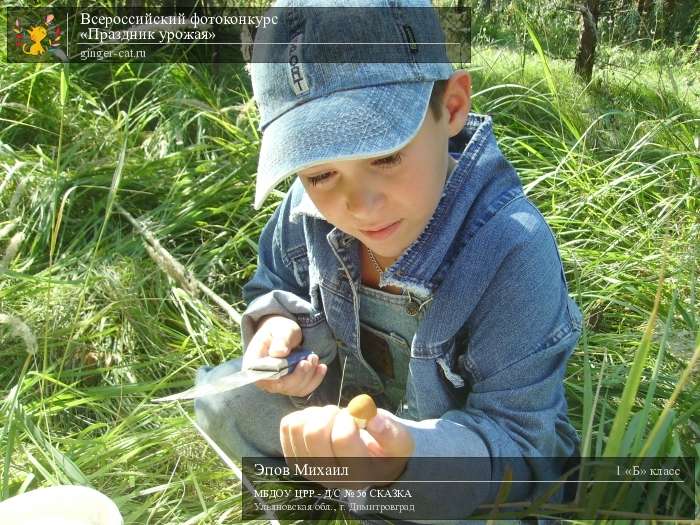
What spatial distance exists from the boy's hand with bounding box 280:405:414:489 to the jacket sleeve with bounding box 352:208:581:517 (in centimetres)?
9

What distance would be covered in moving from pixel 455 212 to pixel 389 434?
362 millimetres

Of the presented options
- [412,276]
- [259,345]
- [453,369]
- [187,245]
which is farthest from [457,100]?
[187,245]

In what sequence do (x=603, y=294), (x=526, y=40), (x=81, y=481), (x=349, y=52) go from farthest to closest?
(x=526, y=40) → (x=603, y=294) → (x=81, y=481) → (x=349, y=52)

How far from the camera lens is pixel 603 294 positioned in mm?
1700

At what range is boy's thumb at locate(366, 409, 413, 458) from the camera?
93cm

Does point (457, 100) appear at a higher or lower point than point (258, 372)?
higher

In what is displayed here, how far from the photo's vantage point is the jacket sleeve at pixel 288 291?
1.37 meters

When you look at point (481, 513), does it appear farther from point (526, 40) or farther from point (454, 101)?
point (526, 40)

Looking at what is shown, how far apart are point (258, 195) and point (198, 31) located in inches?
69.6

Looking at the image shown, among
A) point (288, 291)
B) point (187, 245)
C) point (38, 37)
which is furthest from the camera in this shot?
point (38, 37)

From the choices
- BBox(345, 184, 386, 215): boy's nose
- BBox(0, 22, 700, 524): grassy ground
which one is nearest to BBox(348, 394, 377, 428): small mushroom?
BBox(345, 184, 386, 215): boy's nose

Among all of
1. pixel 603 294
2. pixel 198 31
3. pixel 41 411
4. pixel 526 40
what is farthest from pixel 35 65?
pixel 603 294

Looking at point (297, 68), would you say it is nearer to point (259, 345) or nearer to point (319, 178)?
point (319, 178)

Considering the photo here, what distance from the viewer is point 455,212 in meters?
1.14
